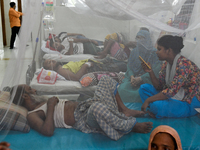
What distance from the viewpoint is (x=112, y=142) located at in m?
1.51

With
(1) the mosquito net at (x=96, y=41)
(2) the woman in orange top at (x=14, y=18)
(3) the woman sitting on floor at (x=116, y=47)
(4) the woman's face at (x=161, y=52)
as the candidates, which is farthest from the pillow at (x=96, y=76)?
(2) the woman in orange top at (x=14, y=18)

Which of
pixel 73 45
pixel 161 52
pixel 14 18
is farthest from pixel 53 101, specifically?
pixel 14 18

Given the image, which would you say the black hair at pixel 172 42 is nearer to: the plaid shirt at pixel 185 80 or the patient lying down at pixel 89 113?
the plaid shirt at pixel 185 80

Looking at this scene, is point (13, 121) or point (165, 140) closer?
point (165, 140)

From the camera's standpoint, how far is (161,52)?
1.67m

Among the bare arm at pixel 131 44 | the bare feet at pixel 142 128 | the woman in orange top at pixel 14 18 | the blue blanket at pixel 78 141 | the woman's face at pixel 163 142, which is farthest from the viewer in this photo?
the woman in orange top at pixel 14 18

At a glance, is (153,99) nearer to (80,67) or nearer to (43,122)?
(80,67)

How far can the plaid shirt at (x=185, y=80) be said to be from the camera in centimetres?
164

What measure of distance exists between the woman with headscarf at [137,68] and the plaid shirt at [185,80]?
0.12 metres

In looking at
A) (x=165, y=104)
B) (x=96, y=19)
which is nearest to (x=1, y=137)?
(x=96, y=19)

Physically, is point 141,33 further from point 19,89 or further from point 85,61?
Answer: point 19,89

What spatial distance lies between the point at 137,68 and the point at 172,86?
323 millimetres

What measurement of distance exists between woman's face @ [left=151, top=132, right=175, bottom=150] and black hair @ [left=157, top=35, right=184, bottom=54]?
2.29 ft

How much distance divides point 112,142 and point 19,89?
860mm
